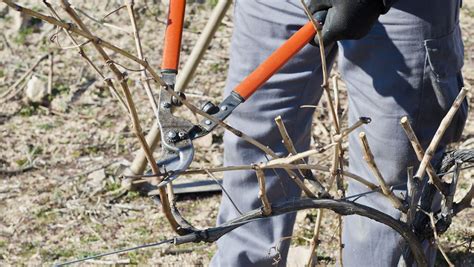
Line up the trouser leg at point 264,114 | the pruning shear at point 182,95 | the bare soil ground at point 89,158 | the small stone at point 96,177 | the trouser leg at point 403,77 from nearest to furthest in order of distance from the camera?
the pruning shear at point 182,95, the trouser leg at point 403,77, the trouser leg at point 264,114, the bare soil ground at point 89,158, the small stone at point 96,177

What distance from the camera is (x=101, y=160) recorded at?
397 centimetres

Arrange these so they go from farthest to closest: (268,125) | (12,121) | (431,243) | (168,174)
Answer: (12,121), (268,125), (431,243), (168,174)

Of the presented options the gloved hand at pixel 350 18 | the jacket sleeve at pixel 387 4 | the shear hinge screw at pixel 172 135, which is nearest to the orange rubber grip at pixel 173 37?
the shear hinge screw at pixel 172 135

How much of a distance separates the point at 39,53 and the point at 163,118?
9.22 feet

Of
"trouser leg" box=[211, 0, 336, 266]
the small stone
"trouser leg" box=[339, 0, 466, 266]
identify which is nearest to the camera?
"trouser leg" box=[339, 0, 466, 266]

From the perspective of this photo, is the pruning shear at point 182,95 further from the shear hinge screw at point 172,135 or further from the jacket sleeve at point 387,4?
the jacket sleeve at point 387,4

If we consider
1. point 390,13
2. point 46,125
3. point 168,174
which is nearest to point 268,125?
point 390,13

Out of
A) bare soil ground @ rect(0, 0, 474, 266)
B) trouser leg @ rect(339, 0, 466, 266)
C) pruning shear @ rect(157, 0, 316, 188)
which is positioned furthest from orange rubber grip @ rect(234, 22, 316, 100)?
bare soil ground @ rect(0, 0, 474, 266)

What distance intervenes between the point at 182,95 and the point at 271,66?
0.73 ft

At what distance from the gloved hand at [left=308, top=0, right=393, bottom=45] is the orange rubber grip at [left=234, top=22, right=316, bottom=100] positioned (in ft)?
0.23

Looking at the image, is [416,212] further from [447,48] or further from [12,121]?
[12,121]

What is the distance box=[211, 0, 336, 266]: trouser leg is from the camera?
Answer: 256cm

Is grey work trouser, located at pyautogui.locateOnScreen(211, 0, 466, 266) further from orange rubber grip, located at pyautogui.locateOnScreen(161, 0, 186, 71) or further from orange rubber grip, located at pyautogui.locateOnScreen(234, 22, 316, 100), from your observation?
orange rubber grip, located at pyautogui.locateOnScreen(161, 0, 186, 71)

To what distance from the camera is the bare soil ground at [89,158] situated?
11.1ft
